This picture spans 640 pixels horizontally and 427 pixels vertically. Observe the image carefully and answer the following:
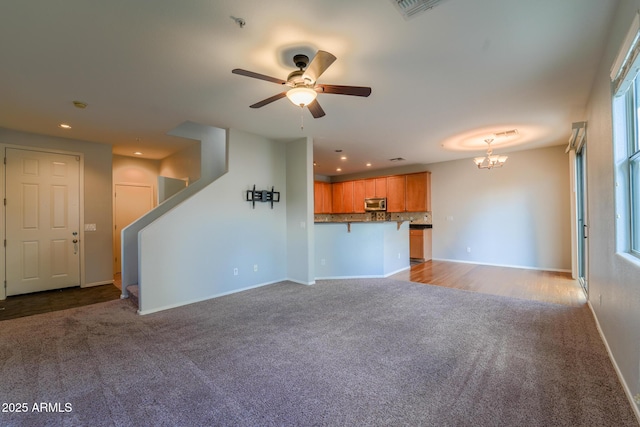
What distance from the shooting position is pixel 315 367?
228cm

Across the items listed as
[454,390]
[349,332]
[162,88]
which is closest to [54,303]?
[162,88]

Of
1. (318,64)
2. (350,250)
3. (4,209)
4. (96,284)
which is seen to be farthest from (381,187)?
(4,209)

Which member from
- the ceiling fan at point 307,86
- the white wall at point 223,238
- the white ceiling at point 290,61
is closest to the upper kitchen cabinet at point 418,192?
the white ceiling at point 290,61

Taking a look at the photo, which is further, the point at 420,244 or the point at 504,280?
the point at 420,244

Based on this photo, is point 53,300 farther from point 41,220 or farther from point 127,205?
point 127,205

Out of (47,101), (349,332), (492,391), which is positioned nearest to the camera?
(492,391)

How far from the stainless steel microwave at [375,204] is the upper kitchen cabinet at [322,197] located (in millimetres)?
1564

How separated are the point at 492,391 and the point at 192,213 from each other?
3.99 m

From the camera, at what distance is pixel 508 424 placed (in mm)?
1636

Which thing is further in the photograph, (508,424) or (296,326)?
(296,326)

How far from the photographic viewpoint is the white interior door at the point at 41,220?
4.48 m

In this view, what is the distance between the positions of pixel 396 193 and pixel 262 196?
14.8 ft

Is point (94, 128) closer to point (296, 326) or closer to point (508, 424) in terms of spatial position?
point (296, 326)

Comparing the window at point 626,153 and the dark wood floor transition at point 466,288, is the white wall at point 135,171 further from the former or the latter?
the window at point 626,153
